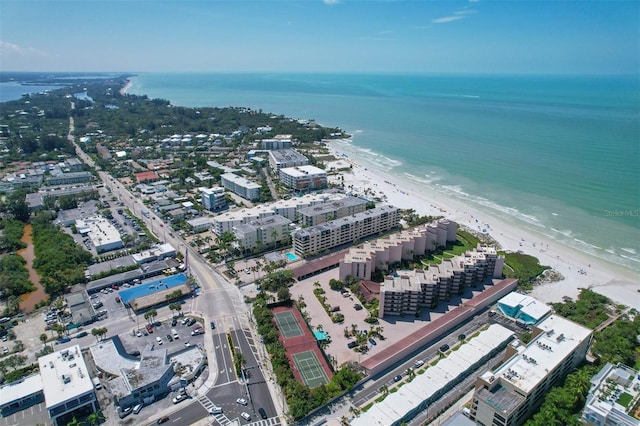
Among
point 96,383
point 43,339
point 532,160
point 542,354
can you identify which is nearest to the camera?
point 542,354

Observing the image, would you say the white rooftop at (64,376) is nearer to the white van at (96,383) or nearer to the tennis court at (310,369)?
the white van at (96,383)

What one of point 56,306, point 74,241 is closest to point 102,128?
point 74,241

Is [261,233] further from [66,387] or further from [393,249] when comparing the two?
[66,387]

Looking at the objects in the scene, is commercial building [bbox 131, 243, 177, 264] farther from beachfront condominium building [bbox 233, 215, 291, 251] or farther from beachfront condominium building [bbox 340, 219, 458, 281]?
beachfront condominium building [bbox 340, 219, 458, 281]

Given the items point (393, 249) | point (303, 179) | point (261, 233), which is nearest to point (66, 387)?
point (261, 233)

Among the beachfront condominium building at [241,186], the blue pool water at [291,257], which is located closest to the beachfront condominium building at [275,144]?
the beachfront condominium building at [241,186]
